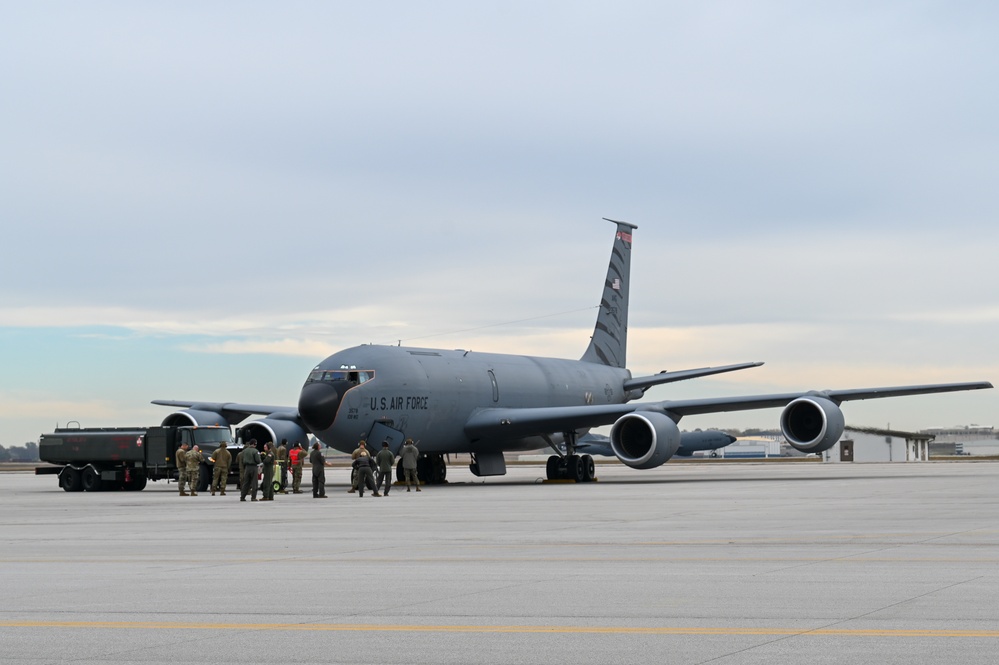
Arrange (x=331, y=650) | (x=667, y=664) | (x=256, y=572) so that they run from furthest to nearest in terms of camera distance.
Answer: (x=256, y=572), (x=331, y=650), (x=667, y=664)

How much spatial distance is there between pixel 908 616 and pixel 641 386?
4300cm

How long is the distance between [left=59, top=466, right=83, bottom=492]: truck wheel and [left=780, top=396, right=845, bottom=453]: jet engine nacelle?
70.0 feet

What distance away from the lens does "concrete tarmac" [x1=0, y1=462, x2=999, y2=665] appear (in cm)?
805

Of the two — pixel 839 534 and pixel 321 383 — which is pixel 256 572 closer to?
pixel 839 534

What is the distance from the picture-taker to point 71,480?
125 ft

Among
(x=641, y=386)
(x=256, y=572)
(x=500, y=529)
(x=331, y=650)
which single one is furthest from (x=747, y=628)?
(x=641, y=386)

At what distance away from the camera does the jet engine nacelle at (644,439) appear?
123 ft

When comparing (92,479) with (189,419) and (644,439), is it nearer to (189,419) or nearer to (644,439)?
(189,419)

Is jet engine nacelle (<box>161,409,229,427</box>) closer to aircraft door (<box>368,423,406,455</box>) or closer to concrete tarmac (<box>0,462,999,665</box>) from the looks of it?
aircraft door (<box>368,423,406,455</box>)

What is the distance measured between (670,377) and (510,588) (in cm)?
3710

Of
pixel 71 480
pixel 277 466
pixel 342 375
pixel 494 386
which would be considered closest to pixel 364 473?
pixel 277 466

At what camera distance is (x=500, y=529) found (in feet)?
61.3

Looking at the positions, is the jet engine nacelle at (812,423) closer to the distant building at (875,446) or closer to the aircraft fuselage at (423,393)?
the aircraft fuselage at (423,393)

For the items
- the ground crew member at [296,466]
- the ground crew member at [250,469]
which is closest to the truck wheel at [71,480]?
the ground crew member at [296,466]
